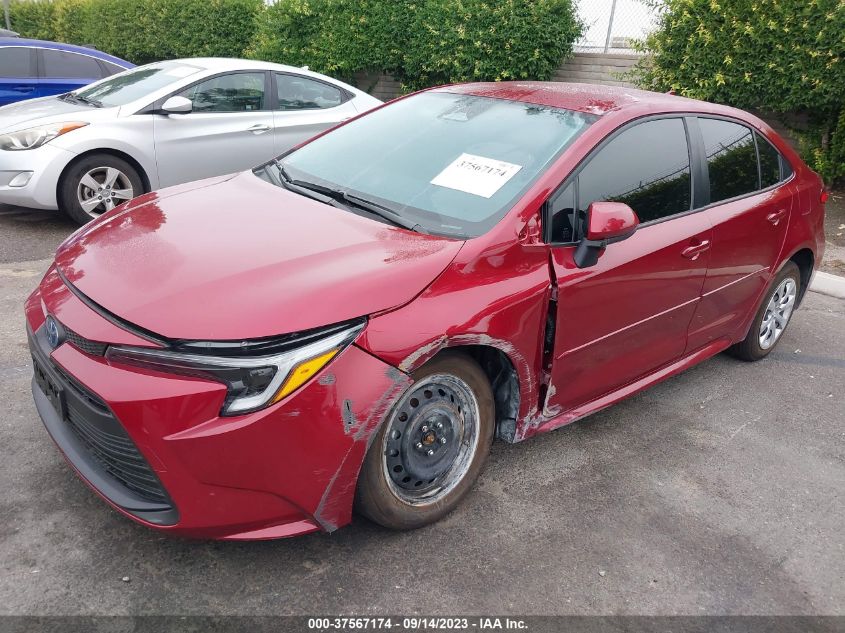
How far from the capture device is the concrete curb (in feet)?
20.3

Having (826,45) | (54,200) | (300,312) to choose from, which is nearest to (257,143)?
(54,200)

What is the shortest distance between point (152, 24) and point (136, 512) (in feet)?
52.4

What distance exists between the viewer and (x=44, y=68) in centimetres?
892

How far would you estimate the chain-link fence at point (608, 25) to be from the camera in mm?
10109

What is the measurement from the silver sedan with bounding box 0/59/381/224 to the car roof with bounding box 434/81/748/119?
134 inches

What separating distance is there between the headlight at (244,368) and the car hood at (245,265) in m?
0.07

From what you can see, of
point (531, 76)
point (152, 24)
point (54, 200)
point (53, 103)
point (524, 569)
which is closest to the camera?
point (524, 569)

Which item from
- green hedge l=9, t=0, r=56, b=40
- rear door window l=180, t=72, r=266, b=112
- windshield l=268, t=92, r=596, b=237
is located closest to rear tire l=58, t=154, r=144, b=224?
rear door window l=180, t=72, r=266, b=112

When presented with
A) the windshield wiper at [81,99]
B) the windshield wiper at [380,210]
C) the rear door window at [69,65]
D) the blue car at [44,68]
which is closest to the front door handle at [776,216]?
the windshield wiper at [380,210]

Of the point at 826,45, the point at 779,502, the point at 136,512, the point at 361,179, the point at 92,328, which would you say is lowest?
the point at 779,502

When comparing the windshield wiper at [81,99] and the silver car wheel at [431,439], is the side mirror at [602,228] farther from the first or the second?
the windshield wiper at [81,99]

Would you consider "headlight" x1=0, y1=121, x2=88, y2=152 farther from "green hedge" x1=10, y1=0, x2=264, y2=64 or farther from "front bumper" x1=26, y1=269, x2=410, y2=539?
"green hedge" x1=10, y1=0, x2=264, y2=64

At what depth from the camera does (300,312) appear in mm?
2352

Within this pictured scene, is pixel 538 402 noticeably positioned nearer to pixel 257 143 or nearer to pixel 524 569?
pixel 524 569
